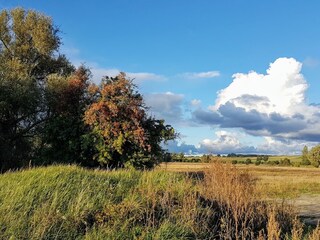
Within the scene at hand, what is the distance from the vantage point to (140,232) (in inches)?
A: 365

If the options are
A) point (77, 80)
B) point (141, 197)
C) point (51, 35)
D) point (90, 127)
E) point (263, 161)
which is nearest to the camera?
point (141, 197)

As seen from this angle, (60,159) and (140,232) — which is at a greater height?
(60,159)

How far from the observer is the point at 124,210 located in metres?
10.0

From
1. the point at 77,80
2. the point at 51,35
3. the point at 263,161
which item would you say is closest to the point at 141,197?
the point at 77,80

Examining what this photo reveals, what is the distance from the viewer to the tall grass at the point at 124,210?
29.4 ft

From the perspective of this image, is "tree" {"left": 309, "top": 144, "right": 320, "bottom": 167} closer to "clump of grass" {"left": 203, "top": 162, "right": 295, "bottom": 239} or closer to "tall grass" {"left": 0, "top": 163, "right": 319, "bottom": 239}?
"clump of grass" {"left": 203, "top": 162, "right": 295, "bottom": 239}

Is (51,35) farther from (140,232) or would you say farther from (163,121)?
(140,232)

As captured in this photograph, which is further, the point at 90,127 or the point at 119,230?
the point at 90,127

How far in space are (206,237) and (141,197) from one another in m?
2.20

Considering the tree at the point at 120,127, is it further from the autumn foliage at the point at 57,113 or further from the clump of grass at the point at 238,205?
the clump of grass at the point at 238,205

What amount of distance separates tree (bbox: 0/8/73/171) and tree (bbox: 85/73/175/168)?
5944mm

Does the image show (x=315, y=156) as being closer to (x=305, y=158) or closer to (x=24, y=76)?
(x=305, y=158)

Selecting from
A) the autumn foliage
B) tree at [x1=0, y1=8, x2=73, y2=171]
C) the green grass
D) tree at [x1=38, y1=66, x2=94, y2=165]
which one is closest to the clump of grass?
the green grass

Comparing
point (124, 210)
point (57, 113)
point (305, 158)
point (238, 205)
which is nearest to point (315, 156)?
point (305, 158)
